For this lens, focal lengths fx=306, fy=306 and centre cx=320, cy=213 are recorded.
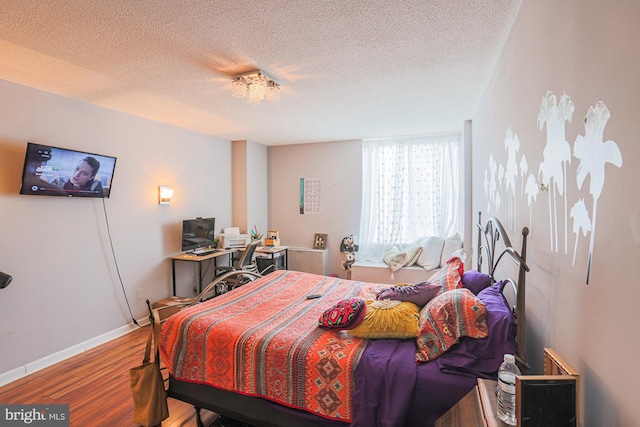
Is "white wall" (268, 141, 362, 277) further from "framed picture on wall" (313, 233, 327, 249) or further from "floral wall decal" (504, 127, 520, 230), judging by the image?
"floral wall decal" (504, 127, 520, 230)

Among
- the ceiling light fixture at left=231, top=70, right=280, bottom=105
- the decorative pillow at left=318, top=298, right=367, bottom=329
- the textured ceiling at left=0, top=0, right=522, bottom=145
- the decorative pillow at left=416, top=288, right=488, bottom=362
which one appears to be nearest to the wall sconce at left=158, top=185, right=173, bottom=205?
the textured ceiling at left=0, top=0, right=522, bottom=145

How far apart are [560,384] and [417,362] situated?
764 mm

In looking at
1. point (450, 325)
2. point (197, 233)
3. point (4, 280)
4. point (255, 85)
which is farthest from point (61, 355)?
point (450, 325)

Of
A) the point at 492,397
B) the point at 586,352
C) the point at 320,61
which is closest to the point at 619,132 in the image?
the point at 586,352

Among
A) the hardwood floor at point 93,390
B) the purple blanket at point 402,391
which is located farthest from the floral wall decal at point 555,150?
the hardwood floor at point 93,390

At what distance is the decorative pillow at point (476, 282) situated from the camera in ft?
6.71

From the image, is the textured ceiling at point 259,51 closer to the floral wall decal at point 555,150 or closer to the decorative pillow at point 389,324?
the floral wall decal at point 555,150

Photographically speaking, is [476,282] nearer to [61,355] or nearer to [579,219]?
[579,219]

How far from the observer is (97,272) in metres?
3.25

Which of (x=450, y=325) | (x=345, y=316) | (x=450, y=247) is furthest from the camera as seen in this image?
(x=450, y=247)

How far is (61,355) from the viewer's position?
9.54ft

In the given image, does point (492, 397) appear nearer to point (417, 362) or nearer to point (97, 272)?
point (417, 362)

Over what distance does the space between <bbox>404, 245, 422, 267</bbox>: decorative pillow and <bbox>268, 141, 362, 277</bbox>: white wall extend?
3.35 feet

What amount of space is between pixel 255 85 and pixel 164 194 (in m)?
2.19
